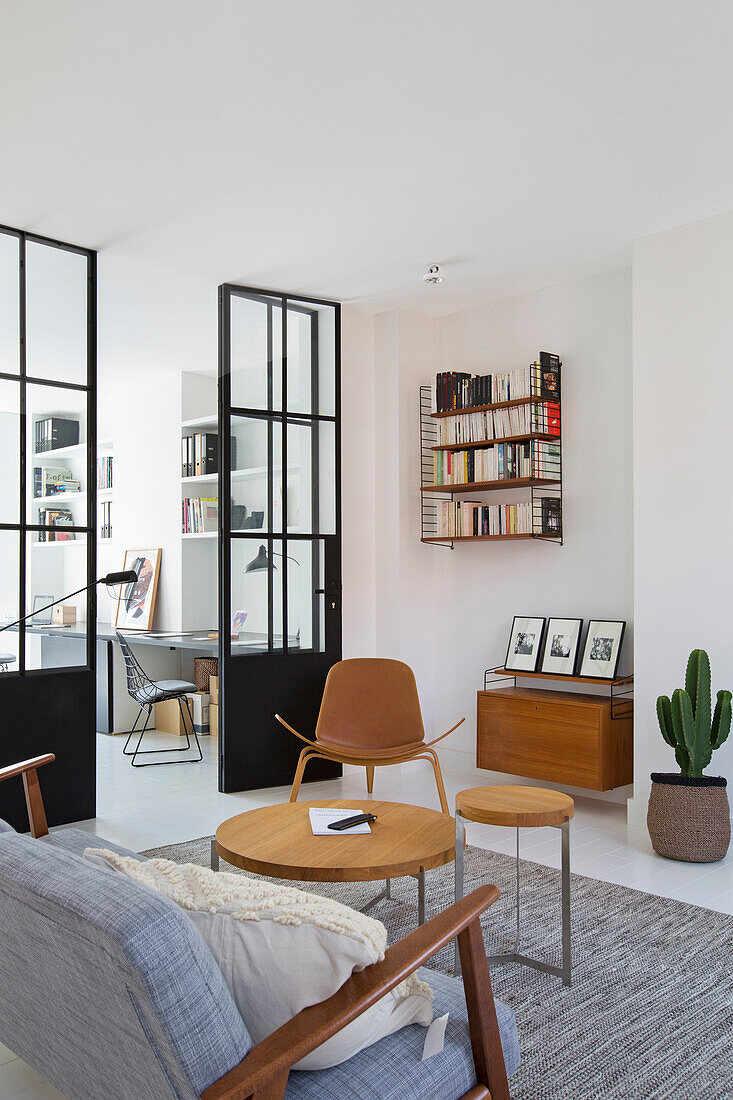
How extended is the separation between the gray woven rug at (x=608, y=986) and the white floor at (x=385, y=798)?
0.23 metres

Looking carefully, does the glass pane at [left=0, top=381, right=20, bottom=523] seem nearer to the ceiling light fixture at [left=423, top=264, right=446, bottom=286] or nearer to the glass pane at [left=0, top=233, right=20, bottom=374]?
the glass pane at [left=0, top=233, right=20, bottom=374]

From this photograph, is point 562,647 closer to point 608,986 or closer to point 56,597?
point 608,986

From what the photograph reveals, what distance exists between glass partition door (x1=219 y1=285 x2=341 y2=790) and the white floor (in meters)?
0.36

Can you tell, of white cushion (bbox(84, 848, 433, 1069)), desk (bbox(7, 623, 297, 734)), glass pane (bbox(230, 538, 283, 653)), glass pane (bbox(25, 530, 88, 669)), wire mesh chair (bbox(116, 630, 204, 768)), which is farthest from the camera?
desk (bbox(7, 623, 297, 734))

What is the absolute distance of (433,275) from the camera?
4902 millimetres

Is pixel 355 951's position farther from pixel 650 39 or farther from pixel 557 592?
pixel 557 592

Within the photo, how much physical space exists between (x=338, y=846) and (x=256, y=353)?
332 centimetres

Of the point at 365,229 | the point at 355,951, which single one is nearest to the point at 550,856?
the point at 355,951

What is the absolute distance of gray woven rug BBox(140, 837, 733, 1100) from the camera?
2.13m

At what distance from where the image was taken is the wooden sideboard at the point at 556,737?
14.4ft

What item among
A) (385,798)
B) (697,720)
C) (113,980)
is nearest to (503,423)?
(697,720)

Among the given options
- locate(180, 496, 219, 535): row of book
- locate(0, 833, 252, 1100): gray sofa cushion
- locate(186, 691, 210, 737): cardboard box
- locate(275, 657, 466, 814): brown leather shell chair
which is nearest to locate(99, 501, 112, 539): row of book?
locate(180, 496, 219, 535): row of book

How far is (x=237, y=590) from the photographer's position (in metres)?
5.05

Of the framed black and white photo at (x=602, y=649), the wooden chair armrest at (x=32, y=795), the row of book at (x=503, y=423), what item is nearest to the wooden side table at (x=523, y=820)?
the wooden chair armrest at (x=32, y=795)
